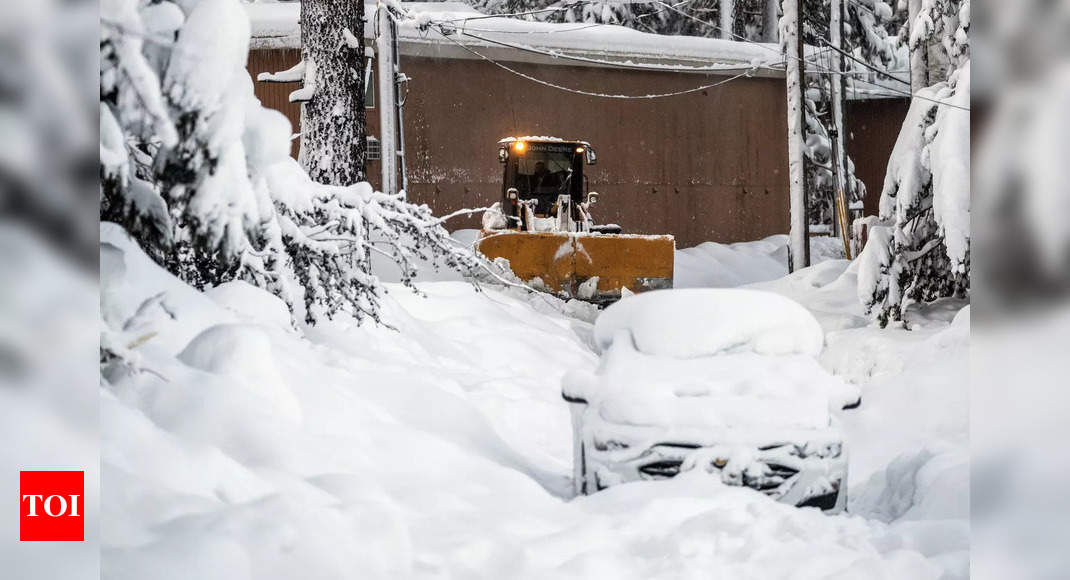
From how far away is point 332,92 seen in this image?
1019cm

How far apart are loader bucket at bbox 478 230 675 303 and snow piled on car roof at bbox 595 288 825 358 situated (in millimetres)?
8304

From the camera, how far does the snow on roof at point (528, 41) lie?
18.9 m

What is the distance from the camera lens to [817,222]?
27922 mm

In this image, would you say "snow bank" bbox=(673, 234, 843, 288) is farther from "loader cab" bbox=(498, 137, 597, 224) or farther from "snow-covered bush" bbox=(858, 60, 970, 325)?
"snow-covered bush" bbox=(858, 60, 970, 325)

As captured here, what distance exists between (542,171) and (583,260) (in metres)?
2.93

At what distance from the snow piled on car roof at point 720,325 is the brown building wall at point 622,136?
44.6ft

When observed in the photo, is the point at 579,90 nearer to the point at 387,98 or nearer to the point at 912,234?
the point at 387,98

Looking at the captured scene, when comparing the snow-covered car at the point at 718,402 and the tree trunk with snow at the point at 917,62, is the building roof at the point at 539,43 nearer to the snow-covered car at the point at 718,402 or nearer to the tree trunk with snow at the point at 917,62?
the tree trunk with snow at the point at 917,62

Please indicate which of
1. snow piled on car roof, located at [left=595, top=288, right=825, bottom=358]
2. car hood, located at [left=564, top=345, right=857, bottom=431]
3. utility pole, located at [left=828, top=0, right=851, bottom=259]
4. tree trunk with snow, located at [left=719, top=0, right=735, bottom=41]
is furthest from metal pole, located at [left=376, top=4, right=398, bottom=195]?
tree trunk with snow, located at [left=719, top=0, right=735, bottom=41]

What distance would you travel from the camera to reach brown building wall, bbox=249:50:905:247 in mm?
19969

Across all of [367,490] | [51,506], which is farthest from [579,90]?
[51,506]

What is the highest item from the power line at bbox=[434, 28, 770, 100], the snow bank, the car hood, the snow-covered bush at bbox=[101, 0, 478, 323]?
the power line at bbox=[434, 28, 770, 100]

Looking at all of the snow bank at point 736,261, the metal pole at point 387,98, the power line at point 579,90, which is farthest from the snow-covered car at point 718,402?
the power line at point 579,90

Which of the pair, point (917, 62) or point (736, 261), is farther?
point (736, 261)
